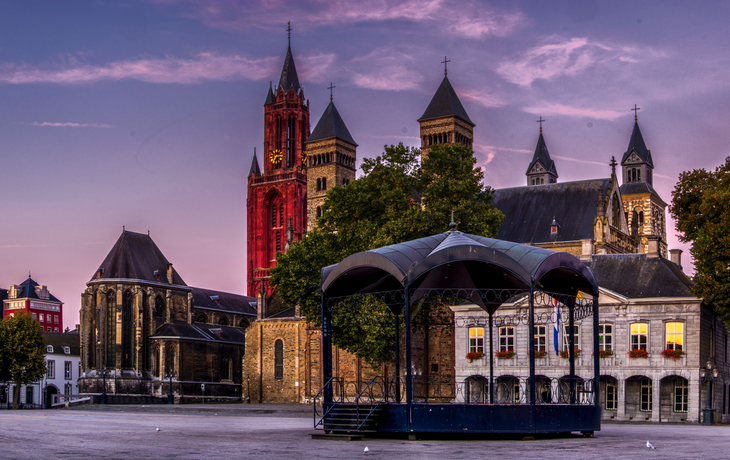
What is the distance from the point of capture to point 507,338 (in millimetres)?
46500

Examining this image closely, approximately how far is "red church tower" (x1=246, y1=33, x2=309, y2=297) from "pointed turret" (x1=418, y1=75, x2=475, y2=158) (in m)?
29.7

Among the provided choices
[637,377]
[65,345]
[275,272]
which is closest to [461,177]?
[275,272]

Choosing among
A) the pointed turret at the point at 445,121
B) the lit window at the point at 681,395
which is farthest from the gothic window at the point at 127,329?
the lit window at the point at 681,395

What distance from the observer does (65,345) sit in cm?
10244

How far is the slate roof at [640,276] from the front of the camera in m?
43.2

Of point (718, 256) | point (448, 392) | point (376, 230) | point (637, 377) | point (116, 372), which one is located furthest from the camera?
point (116, 372)

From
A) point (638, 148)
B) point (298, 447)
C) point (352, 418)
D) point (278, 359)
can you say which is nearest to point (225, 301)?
point (278, 359)

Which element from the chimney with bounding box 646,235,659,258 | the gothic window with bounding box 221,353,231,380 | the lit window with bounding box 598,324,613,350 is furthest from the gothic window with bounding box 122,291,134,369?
the chimney with bounding box 646,235,659,258

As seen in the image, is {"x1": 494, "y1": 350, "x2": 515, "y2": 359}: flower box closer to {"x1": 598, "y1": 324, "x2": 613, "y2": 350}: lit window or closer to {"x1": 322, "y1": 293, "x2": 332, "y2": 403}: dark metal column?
{"x1": 598, "y1": 324, "x2": 613, "y2": 350}: lit window

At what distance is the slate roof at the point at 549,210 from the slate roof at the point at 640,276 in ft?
62.4

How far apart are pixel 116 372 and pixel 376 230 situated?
42.7 meters

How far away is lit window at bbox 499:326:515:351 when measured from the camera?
46.2 meters

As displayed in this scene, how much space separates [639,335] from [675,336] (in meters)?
1.73

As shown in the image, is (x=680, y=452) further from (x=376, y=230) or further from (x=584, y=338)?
(x=376, y=230)
